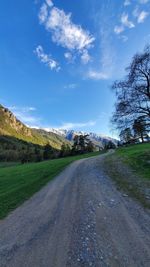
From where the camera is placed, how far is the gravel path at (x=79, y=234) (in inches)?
182

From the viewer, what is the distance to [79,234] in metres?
5.83

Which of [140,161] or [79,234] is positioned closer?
[79,234]

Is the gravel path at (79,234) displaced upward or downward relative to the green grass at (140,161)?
downward

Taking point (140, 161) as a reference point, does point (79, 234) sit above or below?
below

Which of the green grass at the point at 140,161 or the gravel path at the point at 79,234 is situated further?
the green grass at the point at 140,161

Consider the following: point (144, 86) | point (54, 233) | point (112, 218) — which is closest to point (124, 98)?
point (144, 86)

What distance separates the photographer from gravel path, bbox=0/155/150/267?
462cm

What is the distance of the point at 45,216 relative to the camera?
7.84 meters

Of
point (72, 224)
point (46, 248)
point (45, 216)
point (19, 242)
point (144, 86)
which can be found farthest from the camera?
point (144, 86)

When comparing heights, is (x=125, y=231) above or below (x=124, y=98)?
below

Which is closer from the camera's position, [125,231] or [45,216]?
[125,231]

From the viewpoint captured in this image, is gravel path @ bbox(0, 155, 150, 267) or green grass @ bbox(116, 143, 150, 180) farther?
green grass @ bbox(116, 143, 150, 180)

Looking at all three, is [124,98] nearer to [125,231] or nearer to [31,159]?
[125,231]

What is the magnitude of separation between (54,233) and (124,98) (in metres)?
13.4
